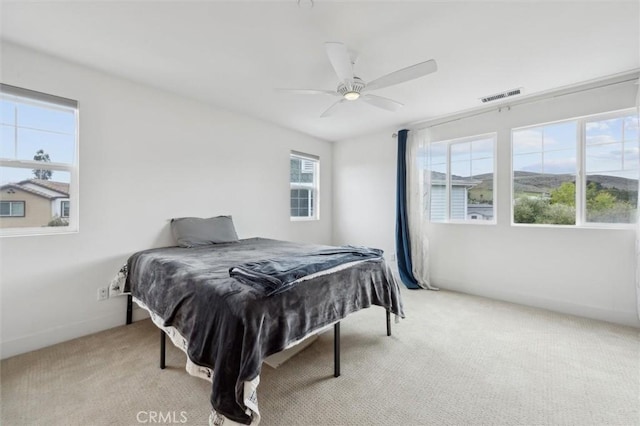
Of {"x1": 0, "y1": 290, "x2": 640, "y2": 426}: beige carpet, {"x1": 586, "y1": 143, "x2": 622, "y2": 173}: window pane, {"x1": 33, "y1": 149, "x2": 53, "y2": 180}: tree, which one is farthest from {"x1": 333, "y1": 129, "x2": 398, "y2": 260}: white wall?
{"x1": 33, "y1": 149, "x2": 53, "y2": 180}: tree

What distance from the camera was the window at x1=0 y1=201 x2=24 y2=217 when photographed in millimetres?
2127

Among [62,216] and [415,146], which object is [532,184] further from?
[62,216]

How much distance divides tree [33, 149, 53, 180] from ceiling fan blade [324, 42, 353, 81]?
2532mm

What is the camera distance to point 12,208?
217cm

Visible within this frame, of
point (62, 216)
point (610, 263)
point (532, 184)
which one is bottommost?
point (610, 263)

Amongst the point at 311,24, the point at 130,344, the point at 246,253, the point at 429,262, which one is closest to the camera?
the point at 311,24

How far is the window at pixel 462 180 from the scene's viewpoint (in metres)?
3.54

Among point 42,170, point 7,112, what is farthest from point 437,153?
point 7,112

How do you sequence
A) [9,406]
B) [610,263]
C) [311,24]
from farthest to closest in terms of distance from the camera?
[610,263]
[311,24]
[9,406]

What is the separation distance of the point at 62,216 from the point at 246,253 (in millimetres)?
1653

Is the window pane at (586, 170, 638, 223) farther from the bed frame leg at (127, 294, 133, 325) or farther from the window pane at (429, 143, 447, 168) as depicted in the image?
the bed frame leg at (127, 294, 133, 325)

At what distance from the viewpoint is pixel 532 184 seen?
321 cm

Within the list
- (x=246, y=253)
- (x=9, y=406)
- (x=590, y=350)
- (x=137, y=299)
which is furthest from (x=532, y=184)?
(x=9, y=406)

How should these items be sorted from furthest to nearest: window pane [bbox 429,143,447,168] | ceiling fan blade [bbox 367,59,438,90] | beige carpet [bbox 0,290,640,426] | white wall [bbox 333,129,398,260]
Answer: white wall [bbox 333,129,398,260] → window pane [bbox 429,143,447,168] → ceiling fan blade [bbox 367,59,438,90] → beige carpet [bbox 0,290,640,426]
